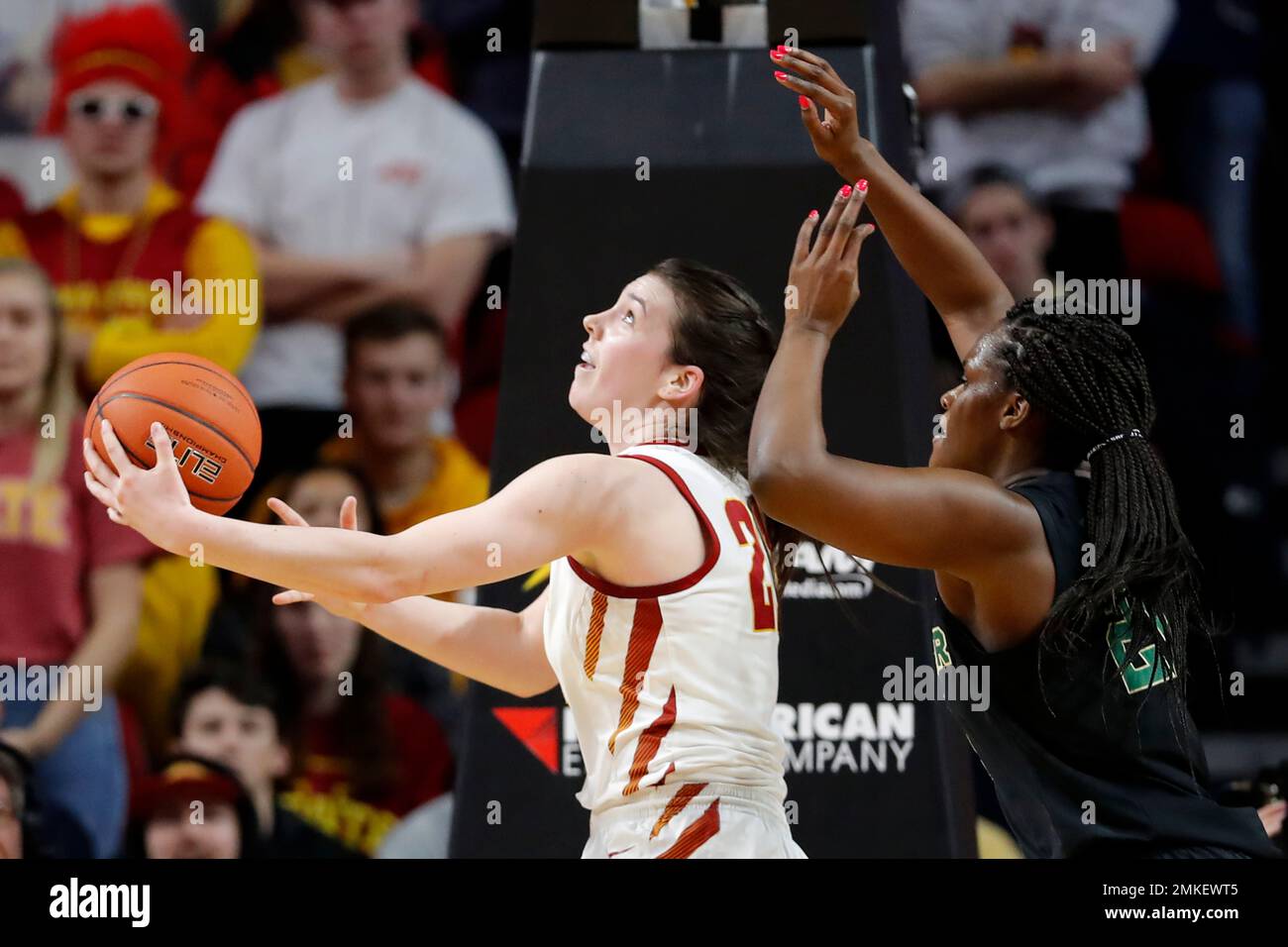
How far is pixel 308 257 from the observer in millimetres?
6082

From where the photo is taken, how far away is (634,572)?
8.95 ft

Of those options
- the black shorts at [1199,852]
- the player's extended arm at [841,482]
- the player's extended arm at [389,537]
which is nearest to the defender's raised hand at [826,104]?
the player's extended arm at [841,482]

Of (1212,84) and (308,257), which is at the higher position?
(1212,84)

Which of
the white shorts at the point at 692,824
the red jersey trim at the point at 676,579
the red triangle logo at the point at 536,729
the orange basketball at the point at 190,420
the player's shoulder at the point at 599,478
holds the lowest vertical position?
the white shorts at the point at 692,824

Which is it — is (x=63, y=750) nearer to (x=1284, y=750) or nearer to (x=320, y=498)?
(x=320, y=498)

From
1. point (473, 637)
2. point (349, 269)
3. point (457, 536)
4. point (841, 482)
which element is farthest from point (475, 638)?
point (349, 269)

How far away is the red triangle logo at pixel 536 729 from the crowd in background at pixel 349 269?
1715mm

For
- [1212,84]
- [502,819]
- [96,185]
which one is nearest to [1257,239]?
[1212,84]

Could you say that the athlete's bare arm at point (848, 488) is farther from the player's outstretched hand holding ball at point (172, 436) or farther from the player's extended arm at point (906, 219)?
the player's outstretched hand holding ball at point (172, 436)

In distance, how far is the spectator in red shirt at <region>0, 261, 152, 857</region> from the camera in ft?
17.5

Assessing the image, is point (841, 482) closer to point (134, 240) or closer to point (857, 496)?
point (857, 496)

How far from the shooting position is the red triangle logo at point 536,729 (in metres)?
3.70
